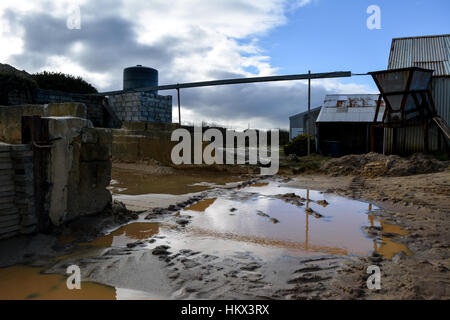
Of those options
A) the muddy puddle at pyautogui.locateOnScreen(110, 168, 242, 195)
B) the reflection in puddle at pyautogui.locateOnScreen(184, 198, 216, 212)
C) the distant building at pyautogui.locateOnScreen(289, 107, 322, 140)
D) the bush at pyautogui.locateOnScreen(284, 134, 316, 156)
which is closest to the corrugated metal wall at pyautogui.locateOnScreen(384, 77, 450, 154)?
the bush at pyautogui.locateOnScreen(284, 134, 316, 156)

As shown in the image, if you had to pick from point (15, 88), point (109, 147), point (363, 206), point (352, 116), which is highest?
point (15, 88)

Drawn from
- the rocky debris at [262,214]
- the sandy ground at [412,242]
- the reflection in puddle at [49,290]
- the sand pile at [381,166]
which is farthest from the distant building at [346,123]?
the reflection in puddle at [49,290]

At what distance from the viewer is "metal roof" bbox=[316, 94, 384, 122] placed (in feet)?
59.8

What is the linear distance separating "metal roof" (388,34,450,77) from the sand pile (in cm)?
644

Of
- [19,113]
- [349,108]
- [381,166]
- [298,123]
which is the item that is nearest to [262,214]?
[19,113]

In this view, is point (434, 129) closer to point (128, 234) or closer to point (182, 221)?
point (182, 221)

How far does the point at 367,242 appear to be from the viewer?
4.57 m

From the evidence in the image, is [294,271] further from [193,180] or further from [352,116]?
[352,116]

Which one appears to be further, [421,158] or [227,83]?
[227,83]

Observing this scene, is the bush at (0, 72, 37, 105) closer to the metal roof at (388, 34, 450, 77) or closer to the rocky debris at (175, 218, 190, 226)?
the rocky debris at (175, 218, 190, 226)

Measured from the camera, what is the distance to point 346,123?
60.8 feet

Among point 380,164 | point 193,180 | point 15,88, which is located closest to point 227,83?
point 193,180
